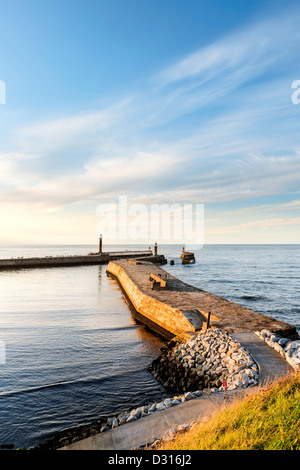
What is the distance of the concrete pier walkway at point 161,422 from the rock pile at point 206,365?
0.51 m

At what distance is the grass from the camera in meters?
4.39

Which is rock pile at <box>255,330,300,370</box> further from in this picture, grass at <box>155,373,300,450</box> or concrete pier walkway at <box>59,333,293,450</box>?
grass at <box>155,373,300,450</box>

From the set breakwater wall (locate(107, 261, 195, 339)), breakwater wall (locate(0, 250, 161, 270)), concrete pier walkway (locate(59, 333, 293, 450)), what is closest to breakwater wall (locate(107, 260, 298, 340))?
breakwater wall (locate(107, 261, 195, 339))

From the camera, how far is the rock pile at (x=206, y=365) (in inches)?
312

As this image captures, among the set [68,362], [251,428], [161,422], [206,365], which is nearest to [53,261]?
[68,362]

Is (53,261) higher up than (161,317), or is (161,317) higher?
(53,261)

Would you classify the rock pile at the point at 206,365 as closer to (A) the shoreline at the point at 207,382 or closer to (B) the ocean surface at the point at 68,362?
(A) the shoreline at the point at 207,382

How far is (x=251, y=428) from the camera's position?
15.5ft

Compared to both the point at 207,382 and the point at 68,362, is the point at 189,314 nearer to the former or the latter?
the point at 207,382

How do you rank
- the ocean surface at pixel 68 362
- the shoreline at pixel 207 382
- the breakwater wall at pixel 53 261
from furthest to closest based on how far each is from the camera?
1. the breakwater wall at pixel 53 261
2. the ocean surface at pixel 68 362
3. the shoreline at pixel 207 382

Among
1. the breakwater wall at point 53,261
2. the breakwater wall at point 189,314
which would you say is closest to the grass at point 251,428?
the breakwater wall at point 189,314

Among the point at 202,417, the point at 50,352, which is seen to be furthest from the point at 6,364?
the point at 202,417

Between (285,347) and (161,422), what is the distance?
18.5ft

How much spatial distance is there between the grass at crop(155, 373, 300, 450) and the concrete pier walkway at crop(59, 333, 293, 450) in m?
0.48
